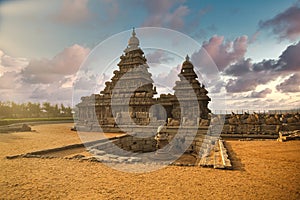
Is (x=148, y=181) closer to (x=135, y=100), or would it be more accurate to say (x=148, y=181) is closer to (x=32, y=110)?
(x=135, y=100)

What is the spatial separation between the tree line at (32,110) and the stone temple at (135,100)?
1014 inches

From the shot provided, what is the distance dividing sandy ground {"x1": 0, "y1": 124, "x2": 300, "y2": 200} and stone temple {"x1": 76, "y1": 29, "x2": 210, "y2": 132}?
1654 cm

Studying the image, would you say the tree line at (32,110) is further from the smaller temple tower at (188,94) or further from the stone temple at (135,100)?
the smaller temple tower at (188,94)

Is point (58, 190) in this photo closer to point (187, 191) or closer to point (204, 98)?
point (187, 191)

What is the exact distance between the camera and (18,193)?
534cm

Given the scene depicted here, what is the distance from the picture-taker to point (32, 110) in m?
51.1

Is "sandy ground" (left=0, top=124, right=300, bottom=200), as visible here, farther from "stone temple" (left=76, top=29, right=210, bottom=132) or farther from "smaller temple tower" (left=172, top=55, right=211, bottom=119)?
"smaller temple tower" (left=172, top=55, right=211, bottom=119)

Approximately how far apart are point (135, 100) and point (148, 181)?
2074 centimetres

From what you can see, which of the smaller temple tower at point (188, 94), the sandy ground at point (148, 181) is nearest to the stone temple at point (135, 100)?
the smaller temple tower at point (188, 94)

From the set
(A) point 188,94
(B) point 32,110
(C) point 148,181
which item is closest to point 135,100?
(A) point 188,94

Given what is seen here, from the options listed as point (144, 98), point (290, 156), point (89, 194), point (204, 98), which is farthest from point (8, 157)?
point (204, 98)

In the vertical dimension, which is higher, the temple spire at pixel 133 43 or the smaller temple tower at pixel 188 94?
the temple spire at pixel 133 43

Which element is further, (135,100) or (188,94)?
(188,94)

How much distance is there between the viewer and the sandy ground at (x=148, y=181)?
5.24m
